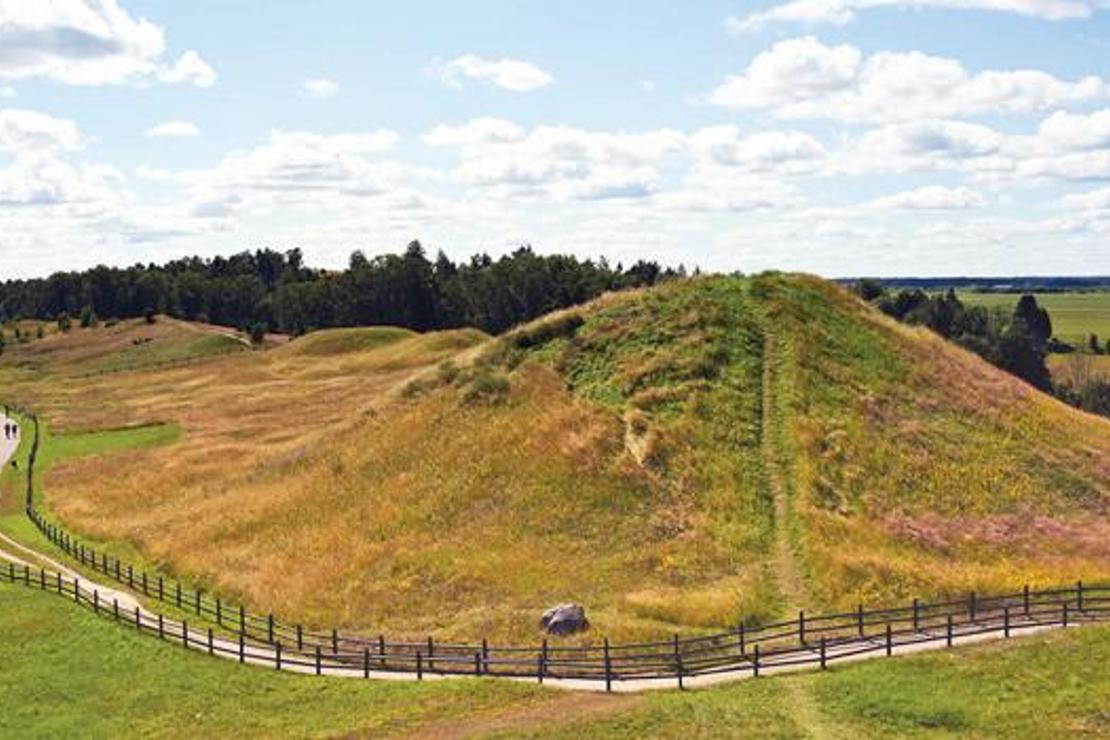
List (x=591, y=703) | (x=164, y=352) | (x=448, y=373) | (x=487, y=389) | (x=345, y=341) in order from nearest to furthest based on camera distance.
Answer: (x=591, y=703) → (x=487, y=389) → (x=448, y=373) → (x=345, y=341) → (x=164, y=352)

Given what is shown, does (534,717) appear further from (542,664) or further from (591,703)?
(542,664)

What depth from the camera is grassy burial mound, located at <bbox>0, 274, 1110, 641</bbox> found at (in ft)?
159

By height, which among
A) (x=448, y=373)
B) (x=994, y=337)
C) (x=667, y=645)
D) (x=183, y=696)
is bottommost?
(x=183, y=696)

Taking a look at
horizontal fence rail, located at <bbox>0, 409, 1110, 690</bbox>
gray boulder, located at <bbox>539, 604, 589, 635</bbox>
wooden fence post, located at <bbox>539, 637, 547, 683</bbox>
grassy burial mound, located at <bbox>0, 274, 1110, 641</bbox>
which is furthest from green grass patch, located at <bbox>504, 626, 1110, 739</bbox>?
grassy burial mound, located at <bbox>0, 274, 1110, 641</bbox>

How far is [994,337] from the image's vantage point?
154625mm

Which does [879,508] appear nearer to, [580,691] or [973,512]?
[973,512]

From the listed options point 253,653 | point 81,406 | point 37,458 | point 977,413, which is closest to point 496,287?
point 81,406

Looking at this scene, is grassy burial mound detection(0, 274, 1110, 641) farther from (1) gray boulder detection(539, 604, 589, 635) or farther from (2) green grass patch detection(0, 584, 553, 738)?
(2) green grass patch detection(0, 584, 553, 738)

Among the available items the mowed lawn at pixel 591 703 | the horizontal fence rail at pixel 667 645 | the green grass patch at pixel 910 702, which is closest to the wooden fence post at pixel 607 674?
the horizontal fence rail at pixel 667 645

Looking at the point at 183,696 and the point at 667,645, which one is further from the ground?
the point at 667,645

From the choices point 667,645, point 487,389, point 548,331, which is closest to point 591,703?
point 667,645

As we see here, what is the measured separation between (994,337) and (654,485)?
11367cm

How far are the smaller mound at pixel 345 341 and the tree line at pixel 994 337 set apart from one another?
68.8 metres

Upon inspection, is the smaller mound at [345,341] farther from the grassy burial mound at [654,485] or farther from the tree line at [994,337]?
the grassy burial mound at [654,485]
